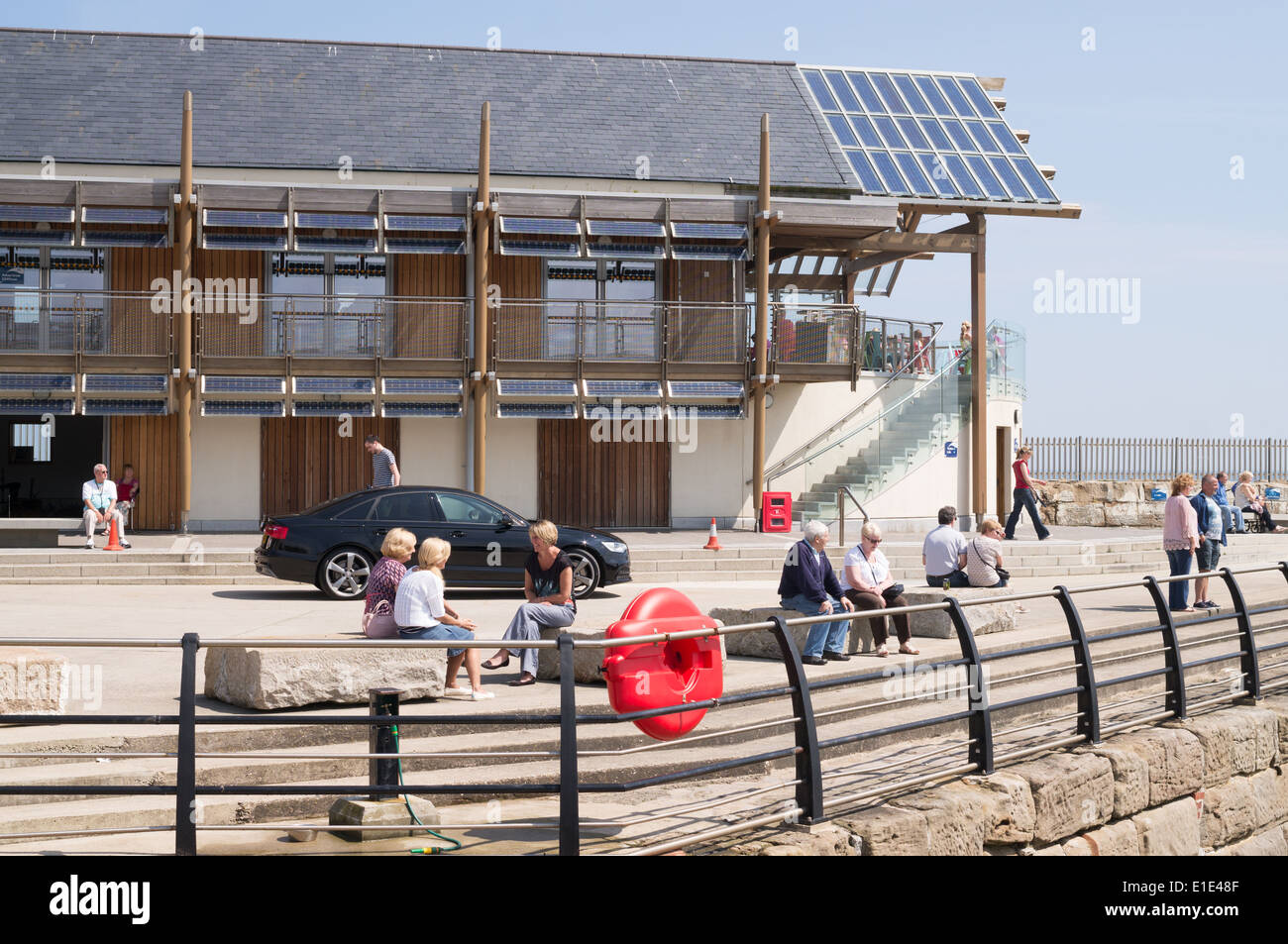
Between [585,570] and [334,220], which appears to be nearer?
[585,570]

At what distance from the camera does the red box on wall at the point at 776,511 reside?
84.4 ft

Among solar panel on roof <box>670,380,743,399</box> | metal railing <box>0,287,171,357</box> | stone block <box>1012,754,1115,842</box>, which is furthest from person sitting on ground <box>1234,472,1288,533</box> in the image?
stone block <box>1012,754,1115,842</box>

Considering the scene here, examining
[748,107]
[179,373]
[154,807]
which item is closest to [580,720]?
[154,807]

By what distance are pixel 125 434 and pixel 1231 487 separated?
1032 inches

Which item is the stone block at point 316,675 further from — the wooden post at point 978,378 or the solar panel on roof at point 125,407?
the wooden post at point 978,378

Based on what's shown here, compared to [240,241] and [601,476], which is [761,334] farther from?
[240,241]

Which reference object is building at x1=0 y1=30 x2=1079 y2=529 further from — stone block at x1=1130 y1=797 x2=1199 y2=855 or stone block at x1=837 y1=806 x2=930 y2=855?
stone block at x1=837 y1=806 x2=930 y2=855

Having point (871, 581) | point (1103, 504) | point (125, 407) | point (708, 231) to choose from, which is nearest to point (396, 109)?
point (708, 231)

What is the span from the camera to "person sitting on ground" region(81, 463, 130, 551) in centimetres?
2034

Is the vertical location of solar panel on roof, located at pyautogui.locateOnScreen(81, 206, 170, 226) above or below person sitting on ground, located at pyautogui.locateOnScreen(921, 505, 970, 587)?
above

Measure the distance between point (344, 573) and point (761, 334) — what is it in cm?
1130

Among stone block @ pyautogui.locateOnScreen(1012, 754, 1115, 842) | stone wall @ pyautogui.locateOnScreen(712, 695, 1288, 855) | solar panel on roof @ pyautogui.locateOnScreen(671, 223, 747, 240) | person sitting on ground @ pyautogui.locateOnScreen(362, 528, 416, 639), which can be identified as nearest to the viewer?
stone wall @ pyautogui.locateOnScreen(712, 695, 1288, 855)

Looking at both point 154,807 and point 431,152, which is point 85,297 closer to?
point 431,152

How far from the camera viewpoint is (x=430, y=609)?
945cm
